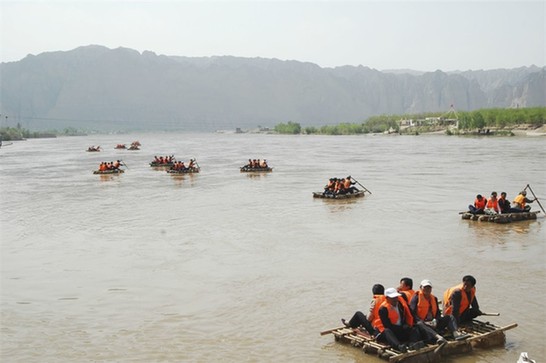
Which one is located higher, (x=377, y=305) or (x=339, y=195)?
(x=377, y=305)

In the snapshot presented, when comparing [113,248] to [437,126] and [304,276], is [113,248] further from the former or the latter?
[437,126]

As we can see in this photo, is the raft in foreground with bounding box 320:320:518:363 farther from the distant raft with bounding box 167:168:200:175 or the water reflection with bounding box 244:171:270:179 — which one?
the distant raft with bounding box 167:168:200:175

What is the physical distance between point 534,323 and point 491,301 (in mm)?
1509

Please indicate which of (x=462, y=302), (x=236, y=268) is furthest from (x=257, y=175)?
(x=462, y=302)

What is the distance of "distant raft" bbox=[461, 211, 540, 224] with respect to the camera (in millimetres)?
21922

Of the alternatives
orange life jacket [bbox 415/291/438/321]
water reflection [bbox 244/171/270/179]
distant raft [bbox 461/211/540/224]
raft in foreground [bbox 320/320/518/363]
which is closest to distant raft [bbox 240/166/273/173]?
water reflection [bbox 244/171/270/179]

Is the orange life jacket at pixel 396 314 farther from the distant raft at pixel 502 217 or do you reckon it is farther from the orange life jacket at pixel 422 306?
the distant raft at pixel 502 217

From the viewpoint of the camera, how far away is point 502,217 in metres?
21.9

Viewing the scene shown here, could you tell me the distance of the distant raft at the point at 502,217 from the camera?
21.9m

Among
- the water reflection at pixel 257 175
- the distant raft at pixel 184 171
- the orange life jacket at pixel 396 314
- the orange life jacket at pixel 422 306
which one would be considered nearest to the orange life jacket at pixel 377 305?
the orange life jacket at pixel 396 314

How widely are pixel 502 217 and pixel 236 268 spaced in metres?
10.7

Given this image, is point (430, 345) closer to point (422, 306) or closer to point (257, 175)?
point (422, 306)

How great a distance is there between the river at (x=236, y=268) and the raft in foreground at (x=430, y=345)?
0.70ft

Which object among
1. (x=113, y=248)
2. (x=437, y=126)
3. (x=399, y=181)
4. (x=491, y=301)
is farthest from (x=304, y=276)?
(x=437, y=126)
